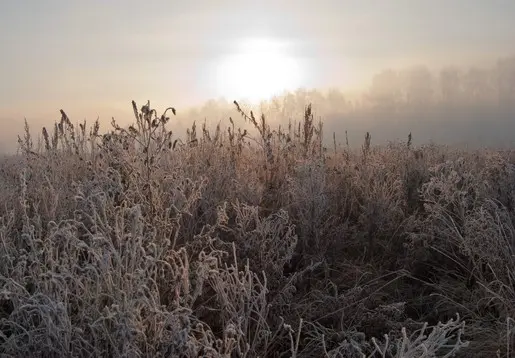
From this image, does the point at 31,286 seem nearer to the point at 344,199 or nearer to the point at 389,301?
the point at 389,301

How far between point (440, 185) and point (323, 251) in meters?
1.01

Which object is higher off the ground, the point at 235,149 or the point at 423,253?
the point at 235,149

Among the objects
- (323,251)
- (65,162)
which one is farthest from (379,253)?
(65,162)

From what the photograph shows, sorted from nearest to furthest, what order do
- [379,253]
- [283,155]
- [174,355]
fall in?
[174,355] → [379,253] → [283,155]

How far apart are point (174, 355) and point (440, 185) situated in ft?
8.63

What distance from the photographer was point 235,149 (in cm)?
604

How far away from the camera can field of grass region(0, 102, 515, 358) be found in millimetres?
2234

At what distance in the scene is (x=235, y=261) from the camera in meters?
2.28

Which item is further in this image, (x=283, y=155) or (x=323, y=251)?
(x=283, y=155)

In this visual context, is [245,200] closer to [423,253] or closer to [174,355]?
[423,253]

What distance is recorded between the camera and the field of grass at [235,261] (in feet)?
7.33

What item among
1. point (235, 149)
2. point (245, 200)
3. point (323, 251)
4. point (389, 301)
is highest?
point (235, 149)

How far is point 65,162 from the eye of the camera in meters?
5.15

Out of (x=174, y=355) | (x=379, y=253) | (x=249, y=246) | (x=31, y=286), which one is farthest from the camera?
(x=379, y=253)
